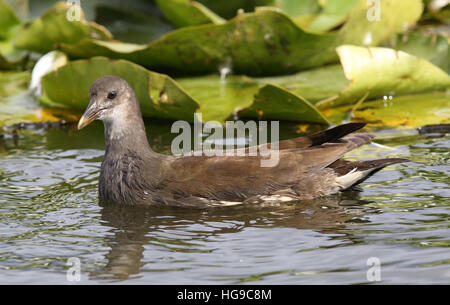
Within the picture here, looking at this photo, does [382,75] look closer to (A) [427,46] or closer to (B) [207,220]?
(A) [427,46]

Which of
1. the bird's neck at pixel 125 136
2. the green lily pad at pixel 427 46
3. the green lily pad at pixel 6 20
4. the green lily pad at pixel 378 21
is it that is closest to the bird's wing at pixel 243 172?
the bird's neck at pixel 125 136

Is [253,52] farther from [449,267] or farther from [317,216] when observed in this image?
[449,267]

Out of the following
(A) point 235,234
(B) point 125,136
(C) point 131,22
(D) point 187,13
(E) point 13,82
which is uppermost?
(C) point 131,22

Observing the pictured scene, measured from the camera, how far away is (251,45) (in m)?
6.79

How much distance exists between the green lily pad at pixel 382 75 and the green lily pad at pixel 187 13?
1.49 meters

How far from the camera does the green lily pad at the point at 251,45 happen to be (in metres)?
6.65

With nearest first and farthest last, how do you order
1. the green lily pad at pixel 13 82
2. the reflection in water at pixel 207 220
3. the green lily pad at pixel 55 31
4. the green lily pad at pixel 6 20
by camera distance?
the reflection in water at pixel 207 220, the green lily pad at pixel 55 31, the green lily pad at pixel 13 82, the green lily pad at pixel 6 20

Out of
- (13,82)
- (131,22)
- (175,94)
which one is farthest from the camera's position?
(131,22)

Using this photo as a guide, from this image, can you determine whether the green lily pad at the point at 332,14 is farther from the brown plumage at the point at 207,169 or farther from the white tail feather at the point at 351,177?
the white tail feather at the point at 351,177

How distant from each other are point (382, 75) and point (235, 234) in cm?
243

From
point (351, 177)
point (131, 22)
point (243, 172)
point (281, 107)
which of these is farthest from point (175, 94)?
point (131, 22)

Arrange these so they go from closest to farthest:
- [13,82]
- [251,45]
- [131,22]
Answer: [251,45] < [13,82] < [131,22]

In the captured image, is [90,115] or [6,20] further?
[6,20]

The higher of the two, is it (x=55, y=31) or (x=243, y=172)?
(x=55, y=31)
